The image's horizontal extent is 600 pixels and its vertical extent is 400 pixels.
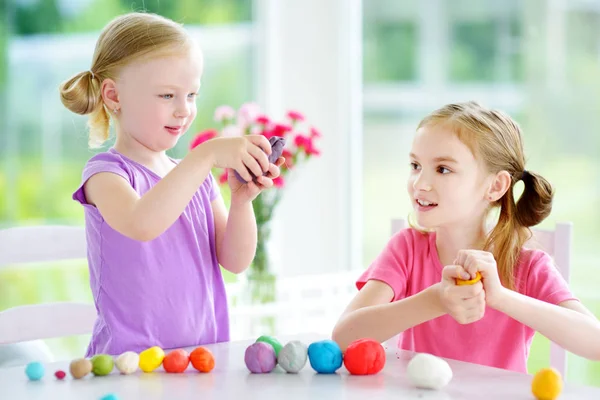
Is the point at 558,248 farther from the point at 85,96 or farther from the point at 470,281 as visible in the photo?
the point at 85,96

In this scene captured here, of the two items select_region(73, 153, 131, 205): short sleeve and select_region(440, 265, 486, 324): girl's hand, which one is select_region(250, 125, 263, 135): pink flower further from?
select_region(440, 265, 486, 324): girl's hand

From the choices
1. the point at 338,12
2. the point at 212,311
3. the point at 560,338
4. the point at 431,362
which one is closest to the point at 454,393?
the point at 431,362

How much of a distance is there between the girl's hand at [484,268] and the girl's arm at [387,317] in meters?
0.07

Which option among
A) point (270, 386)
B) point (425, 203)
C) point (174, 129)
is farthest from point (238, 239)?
point (270, 386)

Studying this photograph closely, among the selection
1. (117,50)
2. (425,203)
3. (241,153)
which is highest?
(117,50)

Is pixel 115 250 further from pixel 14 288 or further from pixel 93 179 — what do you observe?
pixel 14 288

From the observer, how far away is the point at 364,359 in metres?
1.09

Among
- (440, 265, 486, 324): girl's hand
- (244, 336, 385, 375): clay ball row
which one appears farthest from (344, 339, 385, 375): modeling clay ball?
(440, 265, 486, 324): girl's hand

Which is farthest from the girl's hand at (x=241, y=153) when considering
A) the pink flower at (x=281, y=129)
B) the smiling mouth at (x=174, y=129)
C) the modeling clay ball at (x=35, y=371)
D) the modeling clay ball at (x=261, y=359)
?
the pink flower at (x=281, y=129)

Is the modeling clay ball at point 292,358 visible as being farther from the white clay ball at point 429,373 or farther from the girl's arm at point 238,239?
the girl's arm at point 238,239

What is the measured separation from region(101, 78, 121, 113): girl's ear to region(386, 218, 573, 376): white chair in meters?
0.61

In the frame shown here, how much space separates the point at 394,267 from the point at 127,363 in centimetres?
54

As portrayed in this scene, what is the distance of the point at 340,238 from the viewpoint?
10.0 feet

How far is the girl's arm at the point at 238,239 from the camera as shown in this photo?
1.41 metres
